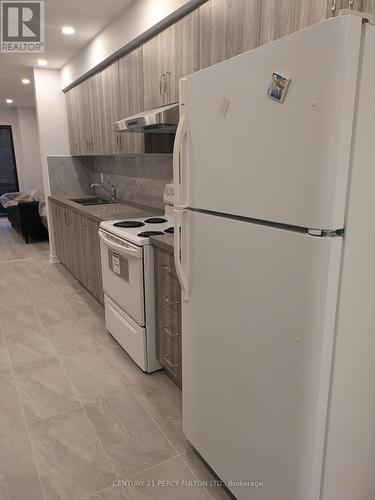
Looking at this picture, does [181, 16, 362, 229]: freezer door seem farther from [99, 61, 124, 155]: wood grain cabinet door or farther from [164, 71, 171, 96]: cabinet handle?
[99, 61, 124, 155]: wood grain cabinet door

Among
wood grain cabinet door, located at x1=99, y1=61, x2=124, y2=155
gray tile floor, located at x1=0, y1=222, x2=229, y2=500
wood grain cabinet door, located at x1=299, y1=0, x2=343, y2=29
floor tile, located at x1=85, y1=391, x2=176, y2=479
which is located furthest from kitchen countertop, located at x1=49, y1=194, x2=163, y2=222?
wood grain cabinet door, located at x1=299, y1=0, x2=343, y2=29

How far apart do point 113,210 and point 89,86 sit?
146 centimetres

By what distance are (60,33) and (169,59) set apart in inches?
63.1

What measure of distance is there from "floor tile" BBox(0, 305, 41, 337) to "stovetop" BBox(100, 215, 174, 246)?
126 cm

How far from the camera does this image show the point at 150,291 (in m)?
2.34

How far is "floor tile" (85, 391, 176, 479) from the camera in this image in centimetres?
179

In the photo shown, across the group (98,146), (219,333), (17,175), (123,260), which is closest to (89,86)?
(98,146)

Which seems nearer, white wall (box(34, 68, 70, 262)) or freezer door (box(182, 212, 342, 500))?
freezer door (box(182, 212, 342, 500))

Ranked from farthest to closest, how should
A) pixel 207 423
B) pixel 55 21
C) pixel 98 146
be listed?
1. pixel 98 146
2. pixel 55 21
3. pixel 207 423

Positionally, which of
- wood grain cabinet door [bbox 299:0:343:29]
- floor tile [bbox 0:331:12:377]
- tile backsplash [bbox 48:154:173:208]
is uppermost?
wood grain cabinet door [bbox 299:0:343:29]

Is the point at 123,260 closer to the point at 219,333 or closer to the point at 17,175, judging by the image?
the point at 219,333

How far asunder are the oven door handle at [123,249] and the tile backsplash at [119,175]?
100 centimetres

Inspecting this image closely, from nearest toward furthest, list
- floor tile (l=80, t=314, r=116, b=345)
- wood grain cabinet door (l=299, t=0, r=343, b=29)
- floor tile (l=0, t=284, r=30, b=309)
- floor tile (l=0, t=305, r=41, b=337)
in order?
wood grain cabinet door (l=299, t=0, r=343, b=29), floor tile (l=80, t=314, r=116, b=345), floor tile (l=0, t=305, r=41, b=337), floor tile (l=0, t=284, r=30, b=309)

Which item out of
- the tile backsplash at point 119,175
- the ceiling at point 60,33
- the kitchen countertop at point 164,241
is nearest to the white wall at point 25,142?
the ceiling at point 60,33
